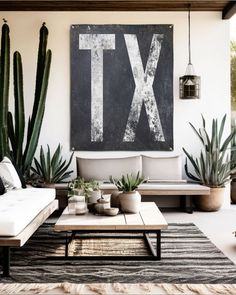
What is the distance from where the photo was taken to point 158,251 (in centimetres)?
377

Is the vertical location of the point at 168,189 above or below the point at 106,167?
below

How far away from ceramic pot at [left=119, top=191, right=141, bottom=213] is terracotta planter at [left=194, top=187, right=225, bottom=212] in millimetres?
2528

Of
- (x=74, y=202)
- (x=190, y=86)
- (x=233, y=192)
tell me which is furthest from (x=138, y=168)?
(x=74, y=202)

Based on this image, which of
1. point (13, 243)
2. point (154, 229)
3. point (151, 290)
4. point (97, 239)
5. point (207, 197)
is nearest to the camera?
point (151, 290)

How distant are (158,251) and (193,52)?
416 cm

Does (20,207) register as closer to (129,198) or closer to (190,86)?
(129,198)

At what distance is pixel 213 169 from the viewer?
21.4 ft

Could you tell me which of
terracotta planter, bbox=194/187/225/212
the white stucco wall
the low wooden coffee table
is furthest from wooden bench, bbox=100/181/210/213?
the low wooden coffee table

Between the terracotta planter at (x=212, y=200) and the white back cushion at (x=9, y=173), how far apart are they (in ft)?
9.10

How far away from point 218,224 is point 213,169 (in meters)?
1.22

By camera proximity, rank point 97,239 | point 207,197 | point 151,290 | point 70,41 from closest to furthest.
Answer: point 151,290
point 97,239
point 207,197
point 70,41

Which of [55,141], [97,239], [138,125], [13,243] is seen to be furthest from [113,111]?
[13,243]

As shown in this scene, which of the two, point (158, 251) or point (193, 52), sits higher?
point (193, 52)

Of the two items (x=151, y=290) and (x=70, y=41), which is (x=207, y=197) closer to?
(x=70, y=41)
